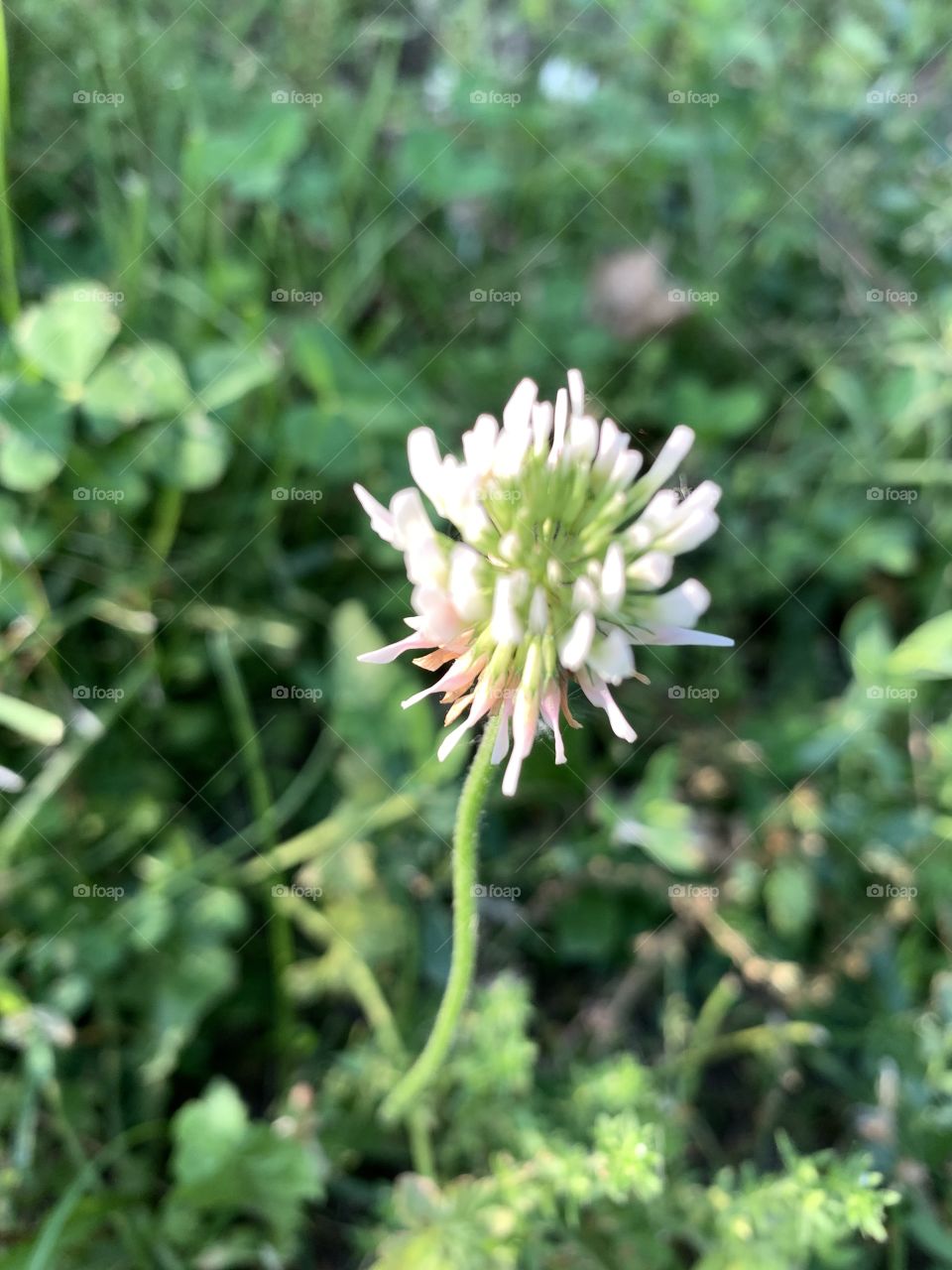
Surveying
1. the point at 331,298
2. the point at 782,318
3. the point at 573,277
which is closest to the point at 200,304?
the point at 331,298

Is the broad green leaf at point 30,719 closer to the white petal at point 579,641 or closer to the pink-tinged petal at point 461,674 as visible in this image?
the pink-tinged petal at point 461,674

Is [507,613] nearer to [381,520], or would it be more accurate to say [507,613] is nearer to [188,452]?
[381,520]

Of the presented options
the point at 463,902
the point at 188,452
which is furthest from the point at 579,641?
the point at 188,452

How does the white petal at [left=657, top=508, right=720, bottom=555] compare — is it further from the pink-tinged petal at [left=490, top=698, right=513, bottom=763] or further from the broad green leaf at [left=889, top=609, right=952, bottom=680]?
the broad green leaf at [left=889, top=609, right=952, bottom=680]

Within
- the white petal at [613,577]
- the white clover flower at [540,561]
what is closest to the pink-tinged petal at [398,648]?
the white clover flower at [540,561]

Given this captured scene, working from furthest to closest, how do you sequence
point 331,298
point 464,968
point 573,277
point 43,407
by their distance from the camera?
point 573,277, point 331,298, point 43,407, point 464,968

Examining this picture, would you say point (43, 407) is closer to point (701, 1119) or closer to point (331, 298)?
point (331, 298)
